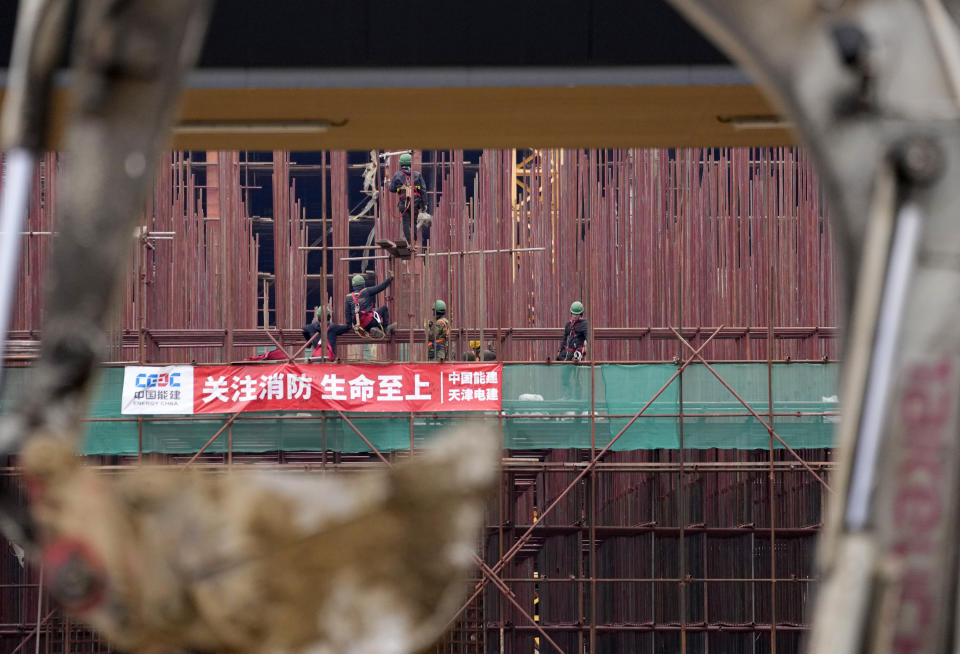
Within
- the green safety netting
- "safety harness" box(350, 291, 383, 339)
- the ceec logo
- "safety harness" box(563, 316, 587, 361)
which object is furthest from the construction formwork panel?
the ceec logo

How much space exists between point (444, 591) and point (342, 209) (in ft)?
86.7

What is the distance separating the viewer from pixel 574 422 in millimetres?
21109

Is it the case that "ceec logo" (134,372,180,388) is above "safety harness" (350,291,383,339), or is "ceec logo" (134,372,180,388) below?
below

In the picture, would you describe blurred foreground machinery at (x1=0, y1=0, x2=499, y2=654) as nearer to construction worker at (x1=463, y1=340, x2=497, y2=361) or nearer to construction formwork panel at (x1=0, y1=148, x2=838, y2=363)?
construction formwork panel at (x1=0, y1=148, x2=838, y2=363)

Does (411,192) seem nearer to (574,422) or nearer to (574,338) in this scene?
(574,338)

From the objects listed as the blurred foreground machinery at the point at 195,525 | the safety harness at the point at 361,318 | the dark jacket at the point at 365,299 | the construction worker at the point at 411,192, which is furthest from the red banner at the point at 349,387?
the blurred foreground machinery at the point at 195,525

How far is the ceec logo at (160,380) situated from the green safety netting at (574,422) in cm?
53

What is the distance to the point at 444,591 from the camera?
1.89m

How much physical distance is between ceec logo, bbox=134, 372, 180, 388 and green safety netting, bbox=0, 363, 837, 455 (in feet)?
1.75

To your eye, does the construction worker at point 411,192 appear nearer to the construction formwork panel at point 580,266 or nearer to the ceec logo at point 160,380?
the construction formwork panel at point 580,266

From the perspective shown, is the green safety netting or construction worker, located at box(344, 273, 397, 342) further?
construction worker, located at box(344, 273, 397, 342)

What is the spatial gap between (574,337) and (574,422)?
10.9 ft

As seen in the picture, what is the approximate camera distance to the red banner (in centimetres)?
2025

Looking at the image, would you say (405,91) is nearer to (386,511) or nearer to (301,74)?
(301,74)
